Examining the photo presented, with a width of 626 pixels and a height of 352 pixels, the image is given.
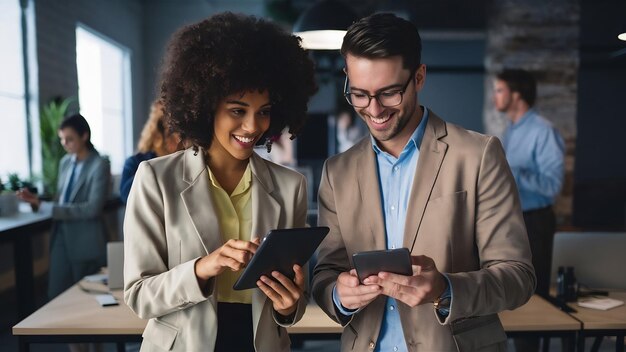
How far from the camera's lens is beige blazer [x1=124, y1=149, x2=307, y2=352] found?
4.28 feet

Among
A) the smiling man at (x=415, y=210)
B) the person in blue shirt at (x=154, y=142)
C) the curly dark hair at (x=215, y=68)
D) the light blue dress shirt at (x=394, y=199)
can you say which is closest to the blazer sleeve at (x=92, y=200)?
the person in blue shirt at (x=154, y=142)

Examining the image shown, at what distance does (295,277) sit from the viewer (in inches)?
52.2

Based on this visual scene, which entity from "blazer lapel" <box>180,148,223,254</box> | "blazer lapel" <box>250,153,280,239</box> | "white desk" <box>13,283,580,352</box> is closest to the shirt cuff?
"blazer lapel" <box>250,153,280,239</box>

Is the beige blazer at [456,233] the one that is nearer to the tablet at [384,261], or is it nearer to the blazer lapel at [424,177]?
the blazer lapel at [424,177]

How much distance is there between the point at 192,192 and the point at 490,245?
79 cm

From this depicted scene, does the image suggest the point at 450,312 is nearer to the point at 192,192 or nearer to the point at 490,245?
the point at 490,245

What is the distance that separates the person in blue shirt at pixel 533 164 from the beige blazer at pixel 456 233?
2065 mm

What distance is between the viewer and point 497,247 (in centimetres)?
134

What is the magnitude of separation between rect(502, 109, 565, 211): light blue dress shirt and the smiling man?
2181mm

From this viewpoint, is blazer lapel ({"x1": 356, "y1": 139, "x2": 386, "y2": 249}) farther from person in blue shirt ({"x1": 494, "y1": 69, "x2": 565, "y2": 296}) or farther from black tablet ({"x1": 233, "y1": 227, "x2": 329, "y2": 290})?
person in blue shirt ({"x1": 494, "y1": 69, "x2": 565, "y2": 296})

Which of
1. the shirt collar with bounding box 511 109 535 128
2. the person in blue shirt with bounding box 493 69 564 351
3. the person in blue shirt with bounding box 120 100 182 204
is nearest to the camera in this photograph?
the person in blue shirt with bounding box 120 100 182 204

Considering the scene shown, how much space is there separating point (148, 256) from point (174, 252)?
0.06m

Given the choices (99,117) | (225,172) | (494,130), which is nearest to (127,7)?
(99,117)

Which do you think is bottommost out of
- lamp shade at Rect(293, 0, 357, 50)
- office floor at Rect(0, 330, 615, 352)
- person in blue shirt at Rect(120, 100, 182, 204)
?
office floor at Rect(0, 330, 615, 352)
